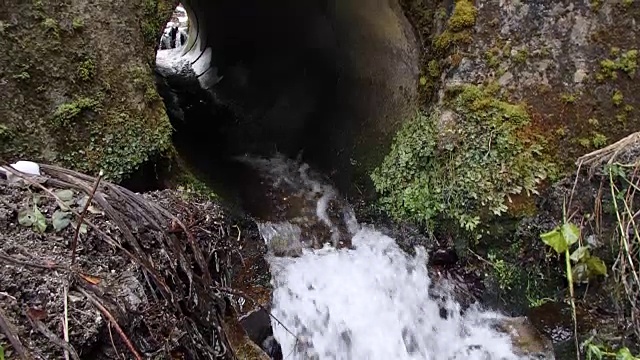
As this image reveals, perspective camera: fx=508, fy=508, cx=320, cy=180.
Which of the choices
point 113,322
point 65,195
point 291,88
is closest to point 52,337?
point 113,322

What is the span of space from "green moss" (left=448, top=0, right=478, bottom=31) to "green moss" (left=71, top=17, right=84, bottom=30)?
2.79 metres

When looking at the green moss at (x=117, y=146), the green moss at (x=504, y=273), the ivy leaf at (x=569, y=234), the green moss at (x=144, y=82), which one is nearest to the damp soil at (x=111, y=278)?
the green moss at (x=117, y=146)

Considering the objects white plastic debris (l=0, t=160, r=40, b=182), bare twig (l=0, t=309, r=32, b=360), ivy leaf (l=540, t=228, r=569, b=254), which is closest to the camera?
bare twig (l=0, t=309, r=32, b=360)

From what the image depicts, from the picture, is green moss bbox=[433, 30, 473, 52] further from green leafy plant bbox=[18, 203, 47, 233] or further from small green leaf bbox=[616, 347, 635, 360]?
green leafy plant bbox=[18, 203, 47, 233]

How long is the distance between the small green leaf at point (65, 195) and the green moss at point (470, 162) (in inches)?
99.4

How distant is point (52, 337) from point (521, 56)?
347cm

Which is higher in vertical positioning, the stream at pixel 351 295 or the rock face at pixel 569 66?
the rock face at pixel 569 66

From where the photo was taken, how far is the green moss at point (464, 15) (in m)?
3.93

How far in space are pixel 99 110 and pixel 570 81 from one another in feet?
11.1

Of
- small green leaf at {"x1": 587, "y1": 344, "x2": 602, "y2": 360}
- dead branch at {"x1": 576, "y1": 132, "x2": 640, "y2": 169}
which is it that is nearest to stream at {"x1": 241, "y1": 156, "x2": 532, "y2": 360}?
small green leaf at {"x1": 587, "y1": 344, "x2": 602, "y2": 360}

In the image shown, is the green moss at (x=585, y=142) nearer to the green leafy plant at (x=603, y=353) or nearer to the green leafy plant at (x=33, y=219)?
the green leafy plant at (x=603, y=353)

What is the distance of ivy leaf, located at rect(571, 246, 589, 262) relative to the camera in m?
2.96

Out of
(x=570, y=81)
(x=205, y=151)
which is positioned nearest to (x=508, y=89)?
(x=570, y=81)

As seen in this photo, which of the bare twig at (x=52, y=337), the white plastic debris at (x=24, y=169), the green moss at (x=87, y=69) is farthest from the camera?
the green moss at (x=87, y=69)
